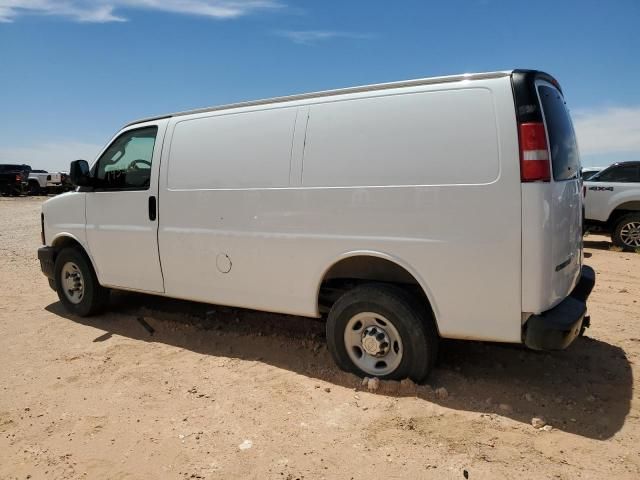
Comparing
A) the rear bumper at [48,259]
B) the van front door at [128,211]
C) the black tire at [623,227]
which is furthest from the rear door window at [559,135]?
the black tire at [623,227]

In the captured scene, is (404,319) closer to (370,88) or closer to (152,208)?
(370,88)

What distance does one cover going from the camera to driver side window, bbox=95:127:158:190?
16.4 feet

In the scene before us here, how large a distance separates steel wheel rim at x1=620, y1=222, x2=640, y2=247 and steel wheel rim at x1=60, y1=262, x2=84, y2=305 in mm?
9927

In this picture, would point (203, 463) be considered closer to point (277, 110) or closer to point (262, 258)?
point (262, 258)

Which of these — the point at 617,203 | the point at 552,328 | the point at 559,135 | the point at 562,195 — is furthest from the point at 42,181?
the point at 552,328

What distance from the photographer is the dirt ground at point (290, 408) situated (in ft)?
9.37

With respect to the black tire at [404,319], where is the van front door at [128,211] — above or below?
Result: above

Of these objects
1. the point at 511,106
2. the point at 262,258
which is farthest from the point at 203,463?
the point at 511,106

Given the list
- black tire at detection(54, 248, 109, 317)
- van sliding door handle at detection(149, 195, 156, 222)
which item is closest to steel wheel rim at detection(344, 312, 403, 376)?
van sliding door handle at detection(149, 195, 156, 222)

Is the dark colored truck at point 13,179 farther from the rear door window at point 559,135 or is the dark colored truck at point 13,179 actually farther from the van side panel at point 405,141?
the rear door window at point 559,135

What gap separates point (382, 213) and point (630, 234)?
880 cm

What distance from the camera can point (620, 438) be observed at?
9.81ft

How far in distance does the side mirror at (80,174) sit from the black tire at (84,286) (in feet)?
2.72

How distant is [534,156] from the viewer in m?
3.05
